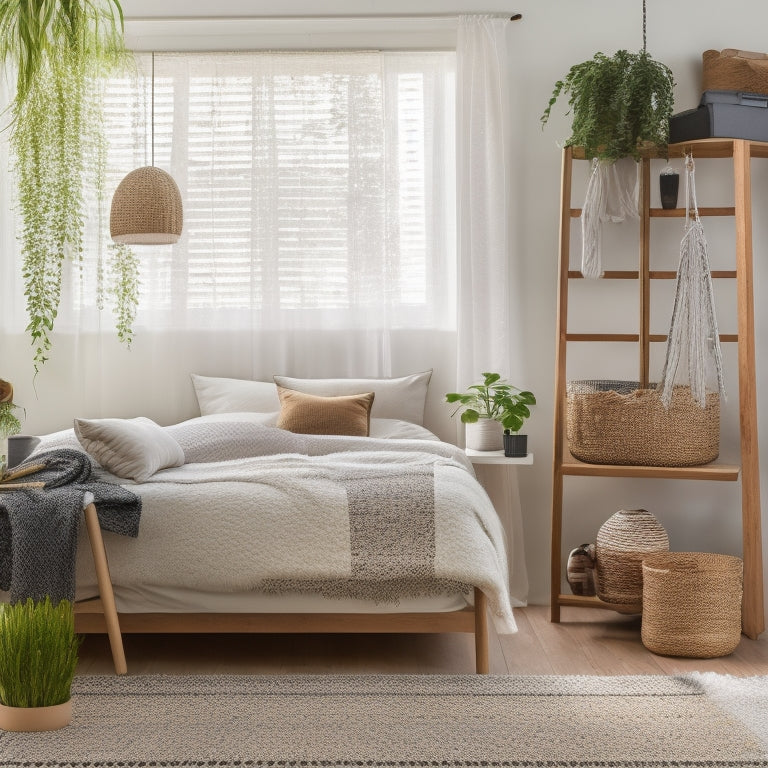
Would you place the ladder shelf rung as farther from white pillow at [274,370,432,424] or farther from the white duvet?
the white duvet

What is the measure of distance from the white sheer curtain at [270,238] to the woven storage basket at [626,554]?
44.4 inches

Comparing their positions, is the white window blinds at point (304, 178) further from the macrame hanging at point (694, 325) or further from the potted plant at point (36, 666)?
the potted plant at point (36, 666)

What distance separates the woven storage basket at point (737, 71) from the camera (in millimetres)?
3746

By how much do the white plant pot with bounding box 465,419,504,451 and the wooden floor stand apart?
0.75m

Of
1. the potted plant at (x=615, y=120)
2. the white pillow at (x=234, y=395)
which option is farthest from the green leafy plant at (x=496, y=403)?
the white pillow at (x=234, y=395)

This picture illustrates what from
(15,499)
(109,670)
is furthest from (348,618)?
(15,499)

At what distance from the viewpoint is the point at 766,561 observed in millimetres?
3916

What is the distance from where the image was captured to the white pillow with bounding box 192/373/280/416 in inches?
159

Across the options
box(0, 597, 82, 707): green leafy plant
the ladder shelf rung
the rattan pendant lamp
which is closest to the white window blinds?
the ladder shelf rung

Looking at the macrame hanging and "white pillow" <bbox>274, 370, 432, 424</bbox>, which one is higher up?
the macrame hanging

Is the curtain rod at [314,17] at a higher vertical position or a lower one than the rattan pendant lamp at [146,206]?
higher

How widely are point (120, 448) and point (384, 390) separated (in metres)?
1.39

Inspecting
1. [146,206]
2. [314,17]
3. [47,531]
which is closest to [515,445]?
[146,206]

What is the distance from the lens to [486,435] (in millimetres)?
3818
